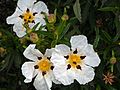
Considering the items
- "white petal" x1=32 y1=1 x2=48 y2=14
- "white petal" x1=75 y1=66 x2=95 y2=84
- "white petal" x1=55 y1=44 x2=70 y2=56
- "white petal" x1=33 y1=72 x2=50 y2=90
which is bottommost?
"white petal" x1=33 y1=72 x2=50 y2=90

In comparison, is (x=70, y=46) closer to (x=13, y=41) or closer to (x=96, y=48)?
(x=96, y=48)

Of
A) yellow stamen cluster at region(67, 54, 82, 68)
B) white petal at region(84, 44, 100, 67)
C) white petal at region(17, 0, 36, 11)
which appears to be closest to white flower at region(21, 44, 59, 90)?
yellow stamen cluster at region(67, 54, 82, 68)

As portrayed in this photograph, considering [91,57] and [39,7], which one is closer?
[91,57]

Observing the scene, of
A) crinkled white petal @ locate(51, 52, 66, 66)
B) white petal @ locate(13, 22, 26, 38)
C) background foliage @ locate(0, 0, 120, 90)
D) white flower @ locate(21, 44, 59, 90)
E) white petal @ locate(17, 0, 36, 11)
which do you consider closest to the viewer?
crinkled white petal @ locate(51, 52, 66, 66)

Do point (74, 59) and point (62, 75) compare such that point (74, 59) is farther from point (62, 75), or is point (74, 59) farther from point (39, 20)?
point (39, 20)

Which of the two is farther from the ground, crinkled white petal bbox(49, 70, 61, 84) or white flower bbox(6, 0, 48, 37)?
white flower bbox(6, 0, 48, 37)

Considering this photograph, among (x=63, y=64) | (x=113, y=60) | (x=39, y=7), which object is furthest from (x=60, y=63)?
(x=39, y=7)

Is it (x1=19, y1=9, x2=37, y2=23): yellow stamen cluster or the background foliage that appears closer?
the background foliage

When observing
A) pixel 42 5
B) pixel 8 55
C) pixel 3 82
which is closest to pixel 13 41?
pixel 8 55

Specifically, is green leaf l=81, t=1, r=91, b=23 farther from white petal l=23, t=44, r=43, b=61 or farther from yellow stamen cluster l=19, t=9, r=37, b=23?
white petal l=23, t=44, r=43, b=61

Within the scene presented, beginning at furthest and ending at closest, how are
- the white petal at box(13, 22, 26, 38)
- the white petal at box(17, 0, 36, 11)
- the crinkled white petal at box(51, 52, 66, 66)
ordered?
the white petal at box(17, 0, 36, 11) < the white petal at box(13, 22, 26, 38) < the crinkled white petal at box(51, 52, 66, 66)
